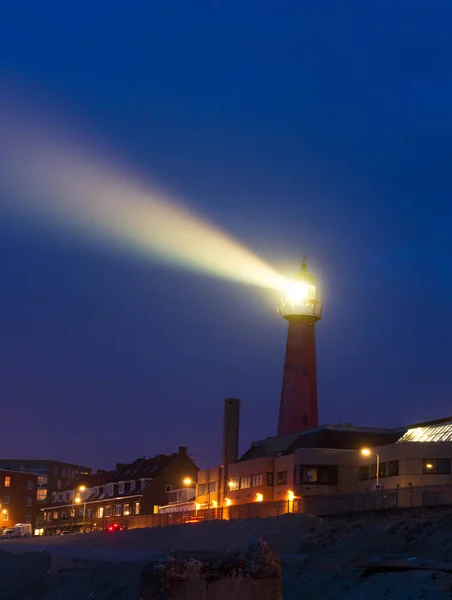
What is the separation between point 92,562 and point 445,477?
1082 inches

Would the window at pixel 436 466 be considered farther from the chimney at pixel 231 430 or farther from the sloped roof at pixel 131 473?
the sloped roof at pixel 131 473

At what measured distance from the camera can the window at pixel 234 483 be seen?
265 feet

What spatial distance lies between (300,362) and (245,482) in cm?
1181

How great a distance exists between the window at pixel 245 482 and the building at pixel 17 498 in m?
69.6

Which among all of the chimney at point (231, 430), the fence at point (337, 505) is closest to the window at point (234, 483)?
the chimney at point (231, 430)

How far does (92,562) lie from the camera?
149ft

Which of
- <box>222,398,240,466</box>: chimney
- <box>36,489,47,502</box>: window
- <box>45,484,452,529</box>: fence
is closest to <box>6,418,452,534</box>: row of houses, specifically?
<box>222,398,240,466</box>: chimney

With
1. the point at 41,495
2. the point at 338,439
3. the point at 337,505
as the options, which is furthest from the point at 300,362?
the point at 41,495

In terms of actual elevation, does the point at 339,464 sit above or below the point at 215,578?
above

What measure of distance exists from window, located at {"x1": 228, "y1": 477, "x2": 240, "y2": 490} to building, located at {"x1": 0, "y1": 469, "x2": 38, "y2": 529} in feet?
221

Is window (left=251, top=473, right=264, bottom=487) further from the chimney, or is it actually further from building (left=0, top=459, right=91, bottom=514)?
building (left=0, top=459, right=91, bottom=514)

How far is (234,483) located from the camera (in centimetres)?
8131

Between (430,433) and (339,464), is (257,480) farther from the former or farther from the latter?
(430,433)

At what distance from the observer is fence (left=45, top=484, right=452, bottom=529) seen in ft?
161
